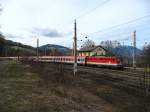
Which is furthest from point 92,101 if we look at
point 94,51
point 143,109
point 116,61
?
point 94,51

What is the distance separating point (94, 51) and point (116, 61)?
53.3m

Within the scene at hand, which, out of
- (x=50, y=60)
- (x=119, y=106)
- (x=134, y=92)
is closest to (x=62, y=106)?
(x=119, y=106)

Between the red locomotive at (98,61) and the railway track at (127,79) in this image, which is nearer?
the railway track at (127,79)

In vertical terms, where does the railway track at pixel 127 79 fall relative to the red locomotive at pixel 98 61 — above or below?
below

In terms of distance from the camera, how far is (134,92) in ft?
61.2

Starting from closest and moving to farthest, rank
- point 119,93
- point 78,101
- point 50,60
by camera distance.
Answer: point 78,101, point 119,93, point 50,60

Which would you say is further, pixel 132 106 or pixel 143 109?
pixel 132 106

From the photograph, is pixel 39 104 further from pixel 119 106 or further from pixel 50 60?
pixel 50 60

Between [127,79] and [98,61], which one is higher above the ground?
[98,61]

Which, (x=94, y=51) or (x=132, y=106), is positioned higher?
(x=94, y=51)

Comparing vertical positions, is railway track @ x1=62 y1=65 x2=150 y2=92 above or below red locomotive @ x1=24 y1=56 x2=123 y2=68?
below

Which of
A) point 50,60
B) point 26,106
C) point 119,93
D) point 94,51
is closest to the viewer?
point 26,106

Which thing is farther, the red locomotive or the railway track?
the red locomotive

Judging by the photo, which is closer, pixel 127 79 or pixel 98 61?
pixel 127 79
